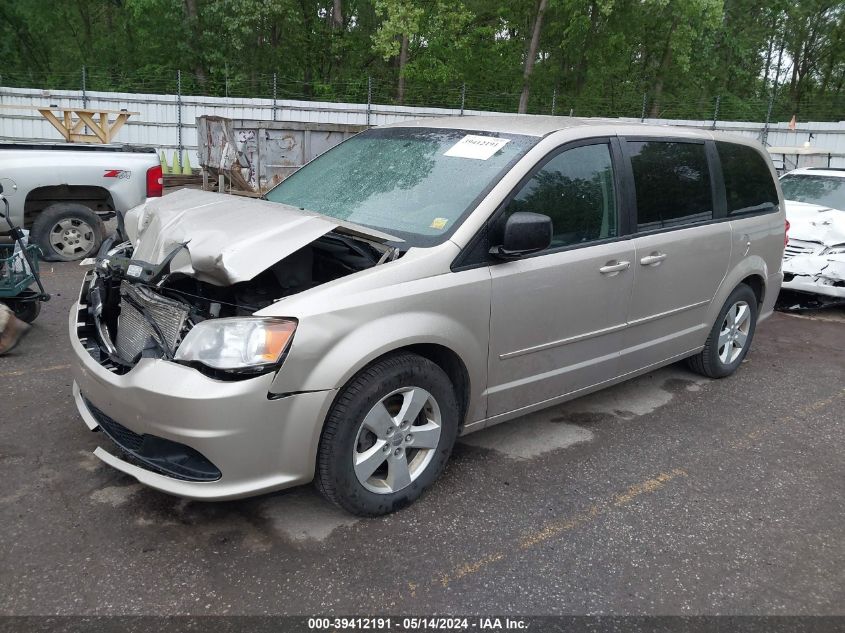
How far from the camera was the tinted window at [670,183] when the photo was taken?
422cm

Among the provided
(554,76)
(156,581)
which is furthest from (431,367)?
(554,76)

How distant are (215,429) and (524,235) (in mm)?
1591

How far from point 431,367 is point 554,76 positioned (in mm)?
31595

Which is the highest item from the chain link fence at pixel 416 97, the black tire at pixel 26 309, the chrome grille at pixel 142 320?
the chain link fence at pixel 416 97

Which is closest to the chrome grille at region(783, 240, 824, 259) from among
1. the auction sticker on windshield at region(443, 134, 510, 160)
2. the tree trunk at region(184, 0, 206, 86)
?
the auction sticker on windshield at region(443, 134, 510, 160)

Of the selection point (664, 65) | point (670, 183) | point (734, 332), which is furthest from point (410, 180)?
point (664, 65)

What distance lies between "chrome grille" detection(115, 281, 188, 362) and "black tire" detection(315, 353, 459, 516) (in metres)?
0.82

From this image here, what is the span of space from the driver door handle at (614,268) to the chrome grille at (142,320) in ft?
7.16

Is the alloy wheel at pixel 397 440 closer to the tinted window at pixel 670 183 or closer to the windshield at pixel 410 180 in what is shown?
the windshield at pixel 410 180

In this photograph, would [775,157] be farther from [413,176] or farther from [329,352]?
[329,352]

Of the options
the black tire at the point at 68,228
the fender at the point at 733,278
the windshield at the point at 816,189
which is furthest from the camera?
the windshield at the point at 816,189

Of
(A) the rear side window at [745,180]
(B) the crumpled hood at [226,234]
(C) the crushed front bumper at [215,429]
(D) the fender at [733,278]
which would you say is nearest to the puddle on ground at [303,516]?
(C) the crushed front bumper at [215,429]

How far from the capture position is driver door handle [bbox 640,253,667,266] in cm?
416

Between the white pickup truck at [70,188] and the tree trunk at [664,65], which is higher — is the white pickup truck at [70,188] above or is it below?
below
